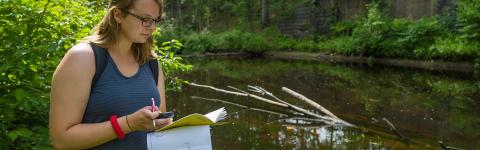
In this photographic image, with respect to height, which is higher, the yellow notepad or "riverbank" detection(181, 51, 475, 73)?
the yellow notepad

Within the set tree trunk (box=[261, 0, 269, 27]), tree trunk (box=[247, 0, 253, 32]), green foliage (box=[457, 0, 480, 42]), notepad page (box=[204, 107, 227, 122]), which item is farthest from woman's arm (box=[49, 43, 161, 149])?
tree trunk (box=[247, 0, 253, 32])

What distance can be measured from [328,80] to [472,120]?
632cm

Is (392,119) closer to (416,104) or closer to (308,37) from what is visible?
(416,104)

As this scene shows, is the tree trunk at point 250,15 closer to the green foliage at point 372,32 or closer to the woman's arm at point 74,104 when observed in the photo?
the green foliage at point 372,32

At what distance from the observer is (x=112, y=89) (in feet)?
6.11

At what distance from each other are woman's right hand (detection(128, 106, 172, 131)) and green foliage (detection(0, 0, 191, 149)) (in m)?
1.42

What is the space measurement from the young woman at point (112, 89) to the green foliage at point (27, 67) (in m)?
1.25

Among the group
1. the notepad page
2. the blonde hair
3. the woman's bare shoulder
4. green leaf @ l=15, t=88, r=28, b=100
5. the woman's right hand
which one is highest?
the blonde hair

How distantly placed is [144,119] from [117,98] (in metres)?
0.19

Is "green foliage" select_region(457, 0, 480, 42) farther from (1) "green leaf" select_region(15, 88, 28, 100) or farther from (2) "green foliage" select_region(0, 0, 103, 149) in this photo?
(1) "green leaf" select_region(15, 88, 28, 100)

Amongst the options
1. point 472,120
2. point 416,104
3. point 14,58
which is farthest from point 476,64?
point 14,58

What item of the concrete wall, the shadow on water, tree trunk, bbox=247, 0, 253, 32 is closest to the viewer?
the shadow on water

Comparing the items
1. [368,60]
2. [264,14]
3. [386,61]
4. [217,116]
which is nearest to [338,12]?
[264,14]

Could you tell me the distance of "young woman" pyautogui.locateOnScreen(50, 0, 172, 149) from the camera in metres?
1.77
